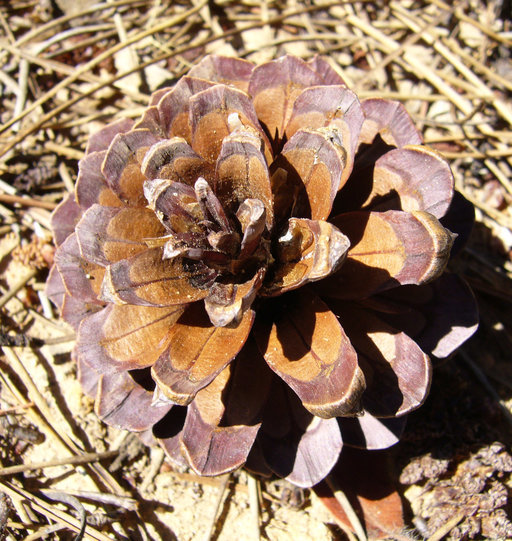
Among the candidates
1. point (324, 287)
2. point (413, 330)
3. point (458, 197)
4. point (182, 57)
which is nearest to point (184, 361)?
point (324, 287)

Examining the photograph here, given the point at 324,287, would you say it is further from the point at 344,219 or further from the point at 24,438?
the point at 24,438

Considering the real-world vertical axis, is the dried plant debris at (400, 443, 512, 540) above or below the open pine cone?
below

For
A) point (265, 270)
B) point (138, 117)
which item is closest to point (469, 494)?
point (265, 270)

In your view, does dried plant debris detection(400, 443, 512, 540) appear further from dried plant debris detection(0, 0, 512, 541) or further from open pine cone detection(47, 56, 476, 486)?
open pine cone detection(47, 56, 476, 486)

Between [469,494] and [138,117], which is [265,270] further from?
[138,117]

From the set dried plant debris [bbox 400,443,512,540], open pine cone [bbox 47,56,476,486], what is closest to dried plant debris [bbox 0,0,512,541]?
dried plant debris [bbox 400,443,512,540]

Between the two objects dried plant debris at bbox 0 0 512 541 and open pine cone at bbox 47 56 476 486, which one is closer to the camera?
open pine cone at bbox 47 56 476 486

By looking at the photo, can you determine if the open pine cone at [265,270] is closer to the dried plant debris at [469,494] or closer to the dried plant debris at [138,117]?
the dried plant debris at [138,117]
